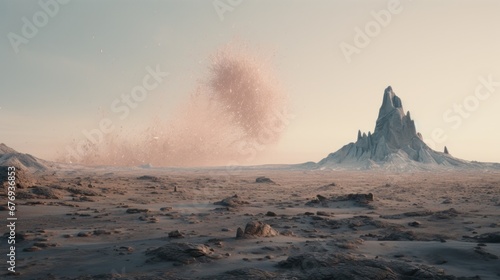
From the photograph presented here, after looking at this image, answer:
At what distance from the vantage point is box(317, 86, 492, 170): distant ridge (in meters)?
117

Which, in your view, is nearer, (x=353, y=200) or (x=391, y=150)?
(x=353, y=200)

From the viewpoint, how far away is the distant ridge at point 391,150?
117m

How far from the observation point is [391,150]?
124m

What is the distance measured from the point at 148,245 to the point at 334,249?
6.64 meters

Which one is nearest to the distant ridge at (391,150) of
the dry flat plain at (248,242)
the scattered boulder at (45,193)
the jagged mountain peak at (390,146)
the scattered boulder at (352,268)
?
the jagged mountain peak at (390,146)

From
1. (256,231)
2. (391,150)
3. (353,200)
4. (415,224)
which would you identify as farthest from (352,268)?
(391,150)

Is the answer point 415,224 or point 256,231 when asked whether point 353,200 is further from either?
point 256,231

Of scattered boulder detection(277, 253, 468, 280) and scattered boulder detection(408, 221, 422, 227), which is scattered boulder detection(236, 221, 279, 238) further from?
scattered boulder detection(408, 221, 422, 227)

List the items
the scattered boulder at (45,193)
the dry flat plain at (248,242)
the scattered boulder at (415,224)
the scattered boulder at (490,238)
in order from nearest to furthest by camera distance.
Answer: the dry flat plain at (248,242) < the scattered boulder at (490,238) < the scattered boulder at (415,224) < the scattered boulder at (45,193)

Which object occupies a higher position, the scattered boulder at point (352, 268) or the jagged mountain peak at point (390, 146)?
the jagged mountain peak at point (390, 146)

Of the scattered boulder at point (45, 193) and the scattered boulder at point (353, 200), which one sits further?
the scattered boulder at point (353, 200)

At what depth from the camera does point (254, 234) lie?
551 inches

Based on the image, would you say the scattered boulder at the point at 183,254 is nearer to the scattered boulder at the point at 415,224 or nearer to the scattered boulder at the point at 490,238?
the scattered boulder at the point at 490,238

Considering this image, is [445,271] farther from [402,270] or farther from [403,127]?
[403,127]
